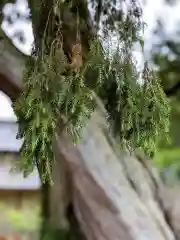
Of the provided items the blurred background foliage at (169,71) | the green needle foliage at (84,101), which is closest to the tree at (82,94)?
the green needle foliage at (84,101)

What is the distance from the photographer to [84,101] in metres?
0.76

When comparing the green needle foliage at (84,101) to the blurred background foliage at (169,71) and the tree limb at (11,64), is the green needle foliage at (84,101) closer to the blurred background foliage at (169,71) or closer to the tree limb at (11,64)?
the tree limb at (11,64)

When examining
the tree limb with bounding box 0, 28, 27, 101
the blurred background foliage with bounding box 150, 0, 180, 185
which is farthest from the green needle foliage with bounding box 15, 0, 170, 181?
the blurred background foliage with bounding box 150, 0, 180, 185

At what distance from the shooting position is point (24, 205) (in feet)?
8.02

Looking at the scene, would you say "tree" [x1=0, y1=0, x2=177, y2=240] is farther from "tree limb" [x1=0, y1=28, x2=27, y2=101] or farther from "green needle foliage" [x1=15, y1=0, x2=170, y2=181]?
"tree limb" [x1=0, y1=28, x2=27, y2=101]

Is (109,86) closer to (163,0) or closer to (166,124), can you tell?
(166,124)

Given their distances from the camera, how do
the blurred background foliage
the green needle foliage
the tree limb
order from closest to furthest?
1. the green needle foliage
2. the tree limb
3. the blurred background foliage

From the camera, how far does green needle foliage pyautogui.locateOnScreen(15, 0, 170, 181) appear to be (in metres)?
0.76

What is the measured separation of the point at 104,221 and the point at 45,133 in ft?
2.08

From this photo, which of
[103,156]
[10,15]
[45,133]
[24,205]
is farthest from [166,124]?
[24,205]

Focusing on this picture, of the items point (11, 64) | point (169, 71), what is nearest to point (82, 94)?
point (11, 64)

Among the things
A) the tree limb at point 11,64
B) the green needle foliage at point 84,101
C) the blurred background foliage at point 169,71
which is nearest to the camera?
the green needle foliage at point 84,101

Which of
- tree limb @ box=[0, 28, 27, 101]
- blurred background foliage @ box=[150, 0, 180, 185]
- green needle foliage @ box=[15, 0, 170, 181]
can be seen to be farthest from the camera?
blurred background foliage @ box=[150, 0, 180, 185]

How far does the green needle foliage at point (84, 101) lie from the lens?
761 millimetres
